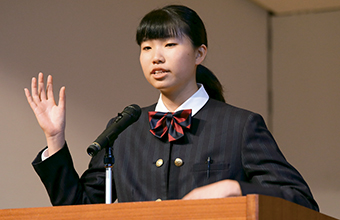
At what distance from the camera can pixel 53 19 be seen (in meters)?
3.14

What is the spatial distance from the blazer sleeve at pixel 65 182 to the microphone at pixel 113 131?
0.32 metres

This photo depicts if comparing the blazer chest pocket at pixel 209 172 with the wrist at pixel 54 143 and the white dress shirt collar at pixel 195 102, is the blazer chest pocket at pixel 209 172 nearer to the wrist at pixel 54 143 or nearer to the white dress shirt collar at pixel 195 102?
the white dress shirt collar at pixel 195 102

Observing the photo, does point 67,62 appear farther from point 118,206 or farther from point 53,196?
point 118,206

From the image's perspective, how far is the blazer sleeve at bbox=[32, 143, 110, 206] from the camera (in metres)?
1.68

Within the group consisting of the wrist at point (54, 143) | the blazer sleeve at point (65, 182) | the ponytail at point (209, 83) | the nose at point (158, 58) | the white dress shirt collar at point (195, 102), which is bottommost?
the blazer sleeve at point (65, 182)

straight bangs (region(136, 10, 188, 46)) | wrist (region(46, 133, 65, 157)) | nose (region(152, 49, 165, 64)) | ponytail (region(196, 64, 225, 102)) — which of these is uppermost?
straight bangs (region(136, 10, 188, 46))

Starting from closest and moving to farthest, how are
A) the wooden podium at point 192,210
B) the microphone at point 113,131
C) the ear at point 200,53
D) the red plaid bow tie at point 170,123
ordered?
the wooden podium at point 192,210, the microphone at point 113,131, the red plaid bow tie at point 170,123, the ear at point 200,53

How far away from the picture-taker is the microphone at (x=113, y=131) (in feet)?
4.33

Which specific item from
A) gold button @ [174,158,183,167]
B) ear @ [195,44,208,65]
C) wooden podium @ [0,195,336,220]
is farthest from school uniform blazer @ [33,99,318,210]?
wooden podium @ [0,195,336,220]

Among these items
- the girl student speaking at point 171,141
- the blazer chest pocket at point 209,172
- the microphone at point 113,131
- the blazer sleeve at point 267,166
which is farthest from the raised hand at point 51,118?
the blazer sleeve at point 267,166

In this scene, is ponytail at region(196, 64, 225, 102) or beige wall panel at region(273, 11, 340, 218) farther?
beige wall panel at region(273, 11, 340, 218)

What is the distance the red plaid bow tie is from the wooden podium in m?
0.59

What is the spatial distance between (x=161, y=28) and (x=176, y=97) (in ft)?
0.77

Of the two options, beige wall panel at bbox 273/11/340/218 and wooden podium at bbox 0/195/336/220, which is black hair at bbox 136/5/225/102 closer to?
wooden podium at bbox 0/195/336/220
